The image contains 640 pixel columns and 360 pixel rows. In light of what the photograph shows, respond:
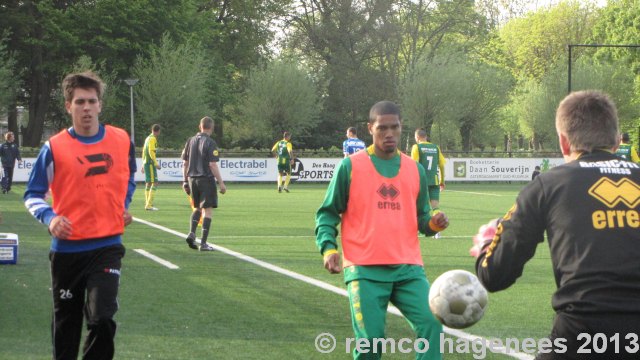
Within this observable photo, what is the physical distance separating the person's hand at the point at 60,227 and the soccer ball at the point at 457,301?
2.26 metres

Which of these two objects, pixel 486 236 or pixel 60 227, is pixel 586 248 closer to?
pixel 486 236

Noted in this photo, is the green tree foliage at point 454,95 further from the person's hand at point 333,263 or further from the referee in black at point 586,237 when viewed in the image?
the referee in black at point 586,237

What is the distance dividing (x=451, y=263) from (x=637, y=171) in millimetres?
10002

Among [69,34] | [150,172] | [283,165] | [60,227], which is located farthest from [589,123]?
[69,34]

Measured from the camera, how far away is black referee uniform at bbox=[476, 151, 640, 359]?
352cm

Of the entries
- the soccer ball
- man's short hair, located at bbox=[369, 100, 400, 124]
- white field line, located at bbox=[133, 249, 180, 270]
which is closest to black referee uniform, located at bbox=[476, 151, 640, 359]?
the soccer ball

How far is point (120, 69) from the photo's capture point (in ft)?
185

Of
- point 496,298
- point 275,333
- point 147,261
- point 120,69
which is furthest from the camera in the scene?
point 120,69

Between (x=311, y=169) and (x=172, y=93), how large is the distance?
11988mm

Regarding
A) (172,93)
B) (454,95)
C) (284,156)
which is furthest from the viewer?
(454,95)

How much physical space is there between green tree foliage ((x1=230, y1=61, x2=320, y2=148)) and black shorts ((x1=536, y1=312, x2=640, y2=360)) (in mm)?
53319

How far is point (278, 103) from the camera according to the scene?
2258 inches

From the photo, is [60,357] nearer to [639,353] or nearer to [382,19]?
[639,353]

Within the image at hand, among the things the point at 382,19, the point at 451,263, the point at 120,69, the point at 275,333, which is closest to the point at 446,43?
the point at 382,19
